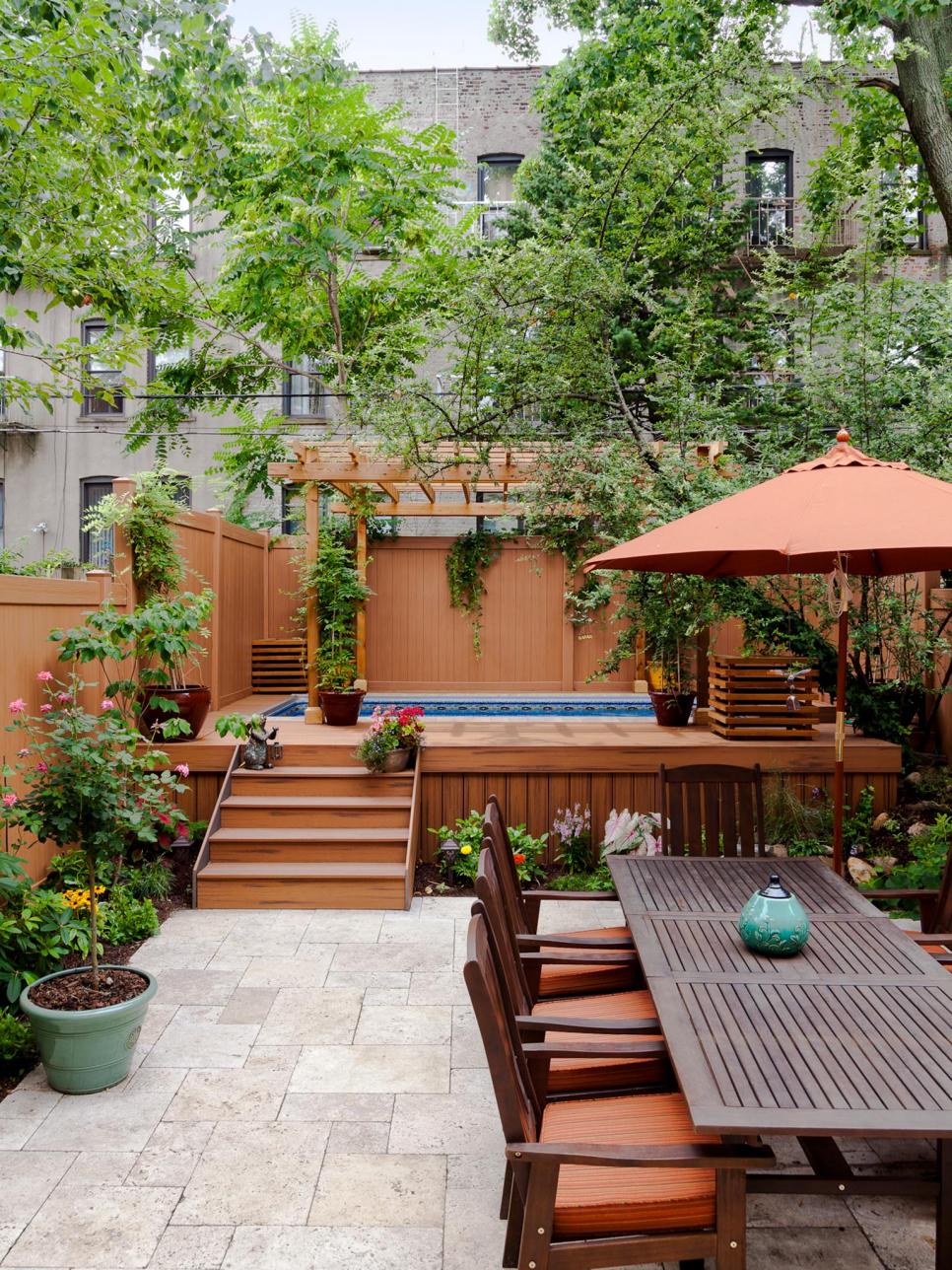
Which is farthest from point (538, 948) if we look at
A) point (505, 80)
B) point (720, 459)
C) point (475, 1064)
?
point (505, 80)

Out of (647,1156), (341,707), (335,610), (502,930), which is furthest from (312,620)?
(647,1156)

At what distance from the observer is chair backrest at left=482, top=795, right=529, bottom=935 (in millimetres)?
3244

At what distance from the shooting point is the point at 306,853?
20.6 ft

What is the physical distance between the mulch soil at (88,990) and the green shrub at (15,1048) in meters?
0.23

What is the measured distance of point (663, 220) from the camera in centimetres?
812

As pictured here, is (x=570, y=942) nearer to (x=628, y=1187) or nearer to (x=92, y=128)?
(x=628, y=1187)

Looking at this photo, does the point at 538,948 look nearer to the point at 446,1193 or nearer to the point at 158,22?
the point at 446,1193

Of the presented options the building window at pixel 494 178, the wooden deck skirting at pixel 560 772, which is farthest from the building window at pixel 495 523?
the wooden deck skirting at pixel 560 772

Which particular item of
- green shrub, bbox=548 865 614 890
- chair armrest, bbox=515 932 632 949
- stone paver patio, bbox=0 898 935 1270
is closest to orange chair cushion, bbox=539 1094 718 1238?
stone paver patio, bbox=0 898 935 1270

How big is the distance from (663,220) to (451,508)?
4534mm

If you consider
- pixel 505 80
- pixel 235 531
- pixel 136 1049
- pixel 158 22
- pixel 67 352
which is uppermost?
pixel 505 80

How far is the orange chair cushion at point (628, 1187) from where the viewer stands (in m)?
2.11

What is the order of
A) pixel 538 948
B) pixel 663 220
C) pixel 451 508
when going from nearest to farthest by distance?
pixel 538 948
pixel 663 220
pixel 451 508

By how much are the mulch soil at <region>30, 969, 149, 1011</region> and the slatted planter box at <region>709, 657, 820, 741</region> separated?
5010mm
